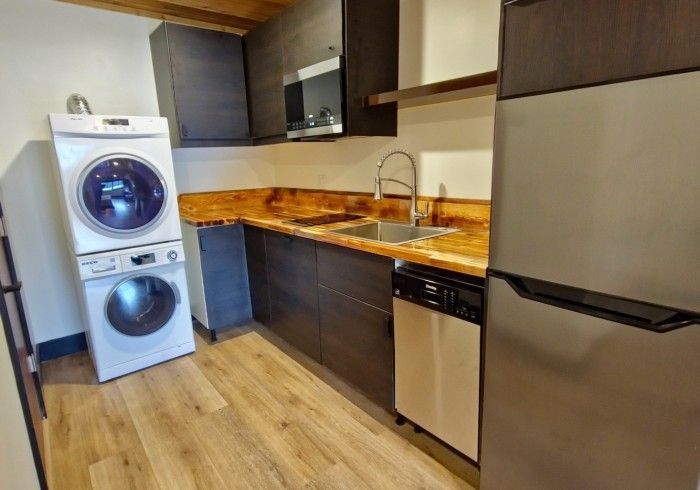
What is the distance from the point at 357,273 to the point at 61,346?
7.67 ft

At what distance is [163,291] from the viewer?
8.00 ft

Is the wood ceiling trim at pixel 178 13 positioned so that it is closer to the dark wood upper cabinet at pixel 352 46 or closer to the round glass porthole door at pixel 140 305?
the dark wood upper cabinet at pixel 352 46

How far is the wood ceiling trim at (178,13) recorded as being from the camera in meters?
2.52

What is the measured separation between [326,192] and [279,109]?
693mm

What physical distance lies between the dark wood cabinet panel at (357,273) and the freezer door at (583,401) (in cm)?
53

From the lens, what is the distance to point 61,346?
2.65 metres

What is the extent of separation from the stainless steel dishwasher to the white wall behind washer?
2430mm

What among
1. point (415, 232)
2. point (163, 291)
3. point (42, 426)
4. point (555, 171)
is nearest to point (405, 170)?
point (415, 232)

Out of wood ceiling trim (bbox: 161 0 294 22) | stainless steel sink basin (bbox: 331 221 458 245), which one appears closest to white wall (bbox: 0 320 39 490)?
stainless steel sink basin (bbox: 331 221 458 245)

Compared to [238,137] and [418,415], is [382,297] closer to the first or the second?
[418,415]

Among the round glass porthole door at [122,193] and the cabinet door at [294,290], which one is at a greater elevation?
the round glass porthole door at [122,193]

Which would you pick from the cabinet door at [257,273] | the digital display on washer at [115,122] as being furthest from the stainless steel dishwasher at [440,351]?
the digital display on washer at [115,122]

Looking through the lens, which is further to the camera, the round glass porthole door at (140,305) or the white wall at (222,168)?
the white wall at (222,168)

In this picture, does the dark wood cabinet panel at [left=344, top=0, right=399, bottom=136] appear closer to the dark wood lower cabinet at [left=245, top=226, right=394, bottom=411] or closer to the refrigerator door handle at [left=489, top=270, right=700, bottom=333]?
the dark wood lower cabinet at [left=245, top=226, right=394, bottom=411]
